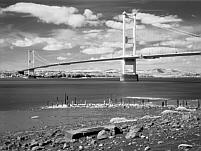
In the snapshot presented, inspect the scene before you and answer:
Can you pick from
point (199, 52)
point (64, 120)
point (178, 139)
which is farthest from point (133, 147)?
point (199, 52)

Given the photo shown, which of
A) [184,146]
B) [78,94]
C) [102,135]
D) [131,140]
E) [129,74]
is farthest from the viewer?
[129,74]

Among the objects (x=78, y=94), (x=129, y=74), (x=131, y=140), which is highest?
(x=129, y=74)

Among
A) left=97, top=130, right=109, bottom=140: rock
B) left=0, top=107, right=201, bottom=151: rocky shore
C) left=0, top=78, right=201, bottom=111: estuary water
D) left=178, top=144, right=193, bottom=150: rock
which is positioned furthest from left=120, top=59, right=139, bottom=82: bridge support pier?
left=178, top=144, right=193, bottom=150: rock

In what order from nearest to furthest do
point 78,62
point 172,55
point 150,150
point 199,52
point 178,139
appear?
point 150,150
point 178,139
point 199,52
point 172,55
point 78,62

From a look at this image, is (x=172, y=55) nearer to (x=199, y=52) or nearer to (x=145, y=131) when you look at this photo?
(x=199, y=52)

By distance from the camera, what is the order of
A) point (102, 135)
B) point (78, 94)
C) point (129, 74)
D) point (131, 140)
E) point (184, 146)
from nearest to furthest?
point (184, 146)
point (131, 140)
point (102, 135)
point (78, 94)
point (129, 74)

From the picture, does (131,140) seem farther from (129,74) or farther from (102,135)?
(129,74)

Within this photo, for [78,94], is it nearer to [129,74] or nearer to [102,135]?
[102,135]

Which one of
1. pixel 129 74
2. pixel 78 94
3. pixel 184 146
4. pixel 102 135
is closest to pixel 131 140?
pixel 102 135

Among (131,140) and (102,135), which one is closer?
(131,140)

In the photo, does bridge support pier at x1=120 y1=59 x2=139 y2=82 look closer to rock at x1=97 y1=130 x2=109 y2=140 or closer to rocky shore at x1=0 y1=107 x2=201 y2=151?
rocky shore at x1=0 y1=107 x2=201 y2=151

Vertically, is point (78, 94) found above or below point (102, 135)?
below
